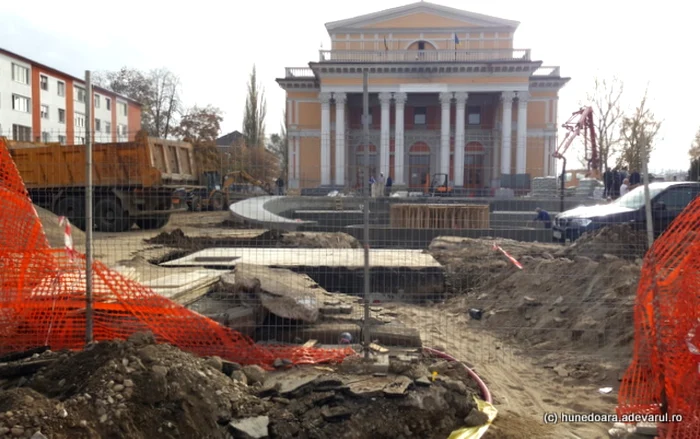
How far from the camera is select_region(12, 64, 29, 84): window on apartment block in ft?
143

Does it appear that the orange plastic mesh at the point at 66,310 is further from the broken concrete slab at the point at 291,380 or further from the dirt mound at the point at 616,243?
the dirt mound at the point at 616,243

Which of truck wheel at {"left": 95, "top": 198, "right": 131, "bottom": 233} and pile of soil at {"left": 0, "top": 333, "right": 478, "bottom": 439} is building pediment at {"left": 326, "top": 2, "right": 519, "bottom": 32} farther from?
pile of soil at {"left": 0, "top": 333, "right": 478, "bottom": 439}

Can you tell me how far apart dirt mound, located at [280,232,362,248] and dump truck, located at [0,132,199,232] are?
4393 mm

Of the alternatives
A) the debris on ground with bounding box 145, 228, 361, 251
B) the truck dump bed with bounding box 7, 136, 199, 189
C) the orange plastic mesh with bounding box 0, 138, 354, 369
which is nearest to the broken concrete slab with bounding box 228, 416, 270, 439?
the orange plastic mesh with bounding box 0, 138, 354, 369

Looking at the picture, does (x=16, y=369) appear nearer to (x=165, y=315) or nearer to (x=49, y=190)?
(x=165, y=315)

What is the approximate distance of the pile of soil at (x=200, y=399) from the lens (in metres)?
3.20

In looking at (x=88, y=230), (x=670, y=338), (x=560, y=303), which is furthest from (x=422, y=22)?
(x=670, y=338)

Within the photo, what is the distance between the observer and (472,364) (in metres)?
5.57

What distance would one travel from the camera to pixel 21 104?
44.7 meters

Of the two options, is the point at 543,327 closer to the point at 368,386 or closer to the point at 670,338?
the point at 670,338

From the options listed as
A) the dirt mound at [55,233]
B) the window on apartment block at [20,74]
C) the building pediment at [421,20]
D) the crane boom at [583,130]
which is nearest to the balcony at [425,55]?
the building pediment at [421,20]

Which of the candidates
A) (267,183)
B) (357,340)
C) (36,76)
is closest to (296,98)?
(36,76)

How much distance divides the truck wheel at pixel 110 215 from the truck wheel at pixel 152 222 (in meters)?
1.05

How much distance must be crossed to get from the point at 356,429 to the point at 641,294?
96.9 inches
